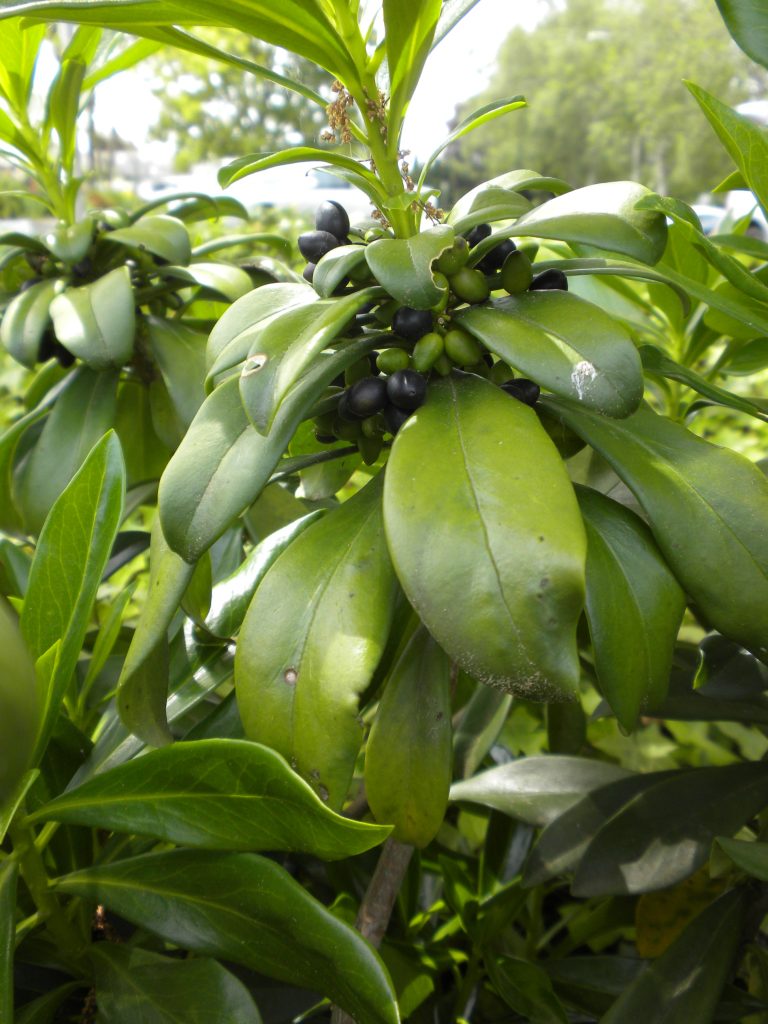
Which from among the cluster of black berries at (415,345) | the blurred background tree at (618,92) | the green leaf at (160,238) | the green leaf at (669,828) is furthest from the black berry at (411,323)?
the blurred background tree at (618,92)

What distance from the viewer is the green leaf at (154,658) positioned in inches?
30.1

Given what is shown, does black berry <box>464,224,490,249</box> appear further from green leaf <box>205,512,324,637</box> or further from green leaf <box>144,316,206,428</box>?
green leaf <box>144,316,206,428</box>

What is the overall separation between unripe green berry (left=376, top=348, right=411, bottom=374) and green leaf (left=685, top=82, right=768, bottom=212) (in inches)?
13.8

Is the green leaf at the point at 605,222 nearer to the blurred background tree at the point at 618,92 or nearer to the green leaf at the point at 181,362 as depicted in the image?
the green leaf at the point at 181,362

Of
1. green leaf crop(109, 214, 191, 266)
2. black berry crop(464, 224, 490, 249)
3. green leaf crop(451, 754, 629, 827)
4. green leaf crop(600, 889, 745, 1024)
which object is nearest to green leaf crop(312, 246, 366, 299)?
black berry crop(464, 224, 490, 249)

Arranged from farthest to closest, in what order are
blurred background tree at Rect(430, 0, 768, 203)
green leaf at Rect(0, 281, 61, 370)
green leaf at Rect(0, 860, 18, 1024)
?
blurred background tree at Rect(430, 0, 768, 203)
green leaf at Rect(0, 281, 61, 370)
green leaf at Rect(0, 860, 18, 1024)

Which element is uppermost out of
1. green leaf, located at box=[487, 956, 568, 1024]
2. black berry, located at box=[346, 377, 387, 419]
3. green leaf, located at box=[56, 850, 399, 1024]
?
black berry, located at box=[346, 377, 387, 419]

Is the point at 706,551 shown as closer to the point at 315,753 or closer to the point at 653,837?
the point at 315,753

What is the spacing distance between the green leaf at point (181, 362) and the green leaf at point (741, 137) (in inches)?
27.6

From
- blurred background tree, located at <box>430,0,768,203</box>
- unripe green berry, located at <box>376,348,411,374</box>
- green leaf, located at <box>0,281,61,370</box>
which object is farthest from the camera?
blurred background tree, located at <box>430,0,768,203</box>

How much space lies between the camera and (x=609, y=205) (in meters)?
0.72

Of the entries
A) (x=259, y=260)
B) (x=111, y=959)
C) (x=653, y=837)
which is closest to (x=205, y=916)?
(x=111, y=959)

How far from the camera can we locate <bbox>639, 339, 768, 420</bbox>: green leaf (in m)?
0.82

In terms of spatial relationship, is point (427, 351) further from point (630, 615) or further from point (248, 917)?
point (248, 917)
